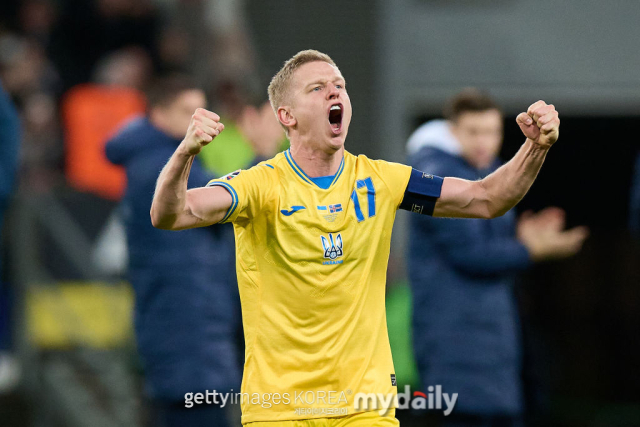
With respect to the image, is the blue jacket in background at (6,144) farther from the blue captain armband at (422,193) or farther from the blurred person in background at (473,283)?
the blurred person in background at (473,283)

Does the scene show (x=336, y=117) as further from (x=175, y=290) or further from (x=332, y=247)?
(x=175, y=290)

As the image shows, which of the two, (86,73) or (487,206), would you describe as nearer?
(487,206)

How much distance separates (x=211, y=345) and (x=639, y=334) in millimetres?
7888

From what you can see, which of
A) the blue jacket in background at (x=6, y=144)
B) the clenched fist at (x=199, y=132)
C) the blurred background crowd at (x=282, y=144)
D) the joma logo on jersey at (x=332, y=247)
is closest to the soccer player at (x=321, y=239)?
the joma logo on jersey at (x=332, y=247)

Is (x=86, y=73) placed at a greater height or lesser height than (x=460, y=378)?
greater

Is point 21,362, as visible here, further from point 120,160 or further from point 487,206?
point 487,206

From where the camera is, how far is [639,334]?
41.5 feet

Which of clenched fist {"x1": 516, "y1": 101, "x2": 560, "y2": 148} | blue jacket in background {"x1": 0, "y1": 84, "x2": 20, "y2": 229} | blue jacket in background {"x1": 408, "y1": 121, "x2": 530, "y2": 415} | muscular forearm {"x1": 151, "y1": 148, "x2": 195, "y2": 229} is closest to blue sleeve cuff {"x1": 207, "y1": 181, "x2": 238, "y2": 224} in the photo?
muscular forearm {"x1": 151, "y1": 148, "x2": 195, "y2": 229}

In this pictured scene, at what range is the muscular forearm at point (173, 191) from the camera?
3.86m

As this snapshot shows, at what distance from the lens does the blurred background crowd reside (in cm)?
909

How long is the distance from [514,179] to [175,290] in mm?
2774

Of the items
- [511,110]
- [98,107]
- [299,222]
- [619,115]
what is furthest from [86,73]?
[299,222]

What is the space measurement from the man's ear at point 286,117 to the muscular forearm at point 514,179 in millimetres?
878

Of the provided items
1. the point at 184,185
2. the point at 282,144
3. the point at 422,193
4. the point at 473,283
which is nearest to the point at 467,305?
the point at 473,283
